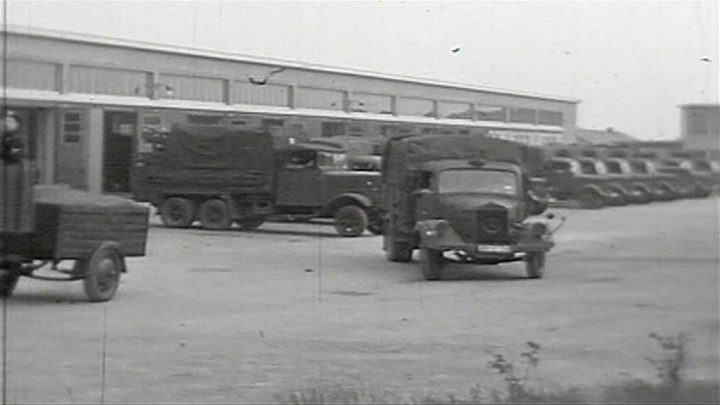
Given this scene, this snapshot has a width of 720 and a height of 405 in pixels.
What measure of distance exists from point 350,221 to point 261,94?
0.47 m

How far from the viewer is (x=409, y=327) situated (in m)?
4.29

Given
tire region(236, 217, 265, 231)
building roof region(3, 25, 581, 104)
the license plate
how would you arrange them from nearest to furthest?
the license plate → building roof region(3, 25, 581, 104) → tire region(236, 217, 265, 231)

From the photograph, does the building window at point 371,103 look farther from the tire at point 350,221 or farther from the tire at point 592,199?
the tire at point 592,199

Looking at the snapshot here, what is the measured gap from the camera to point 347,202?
14.0 feet

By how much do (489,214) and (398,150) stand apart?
0.34 meters

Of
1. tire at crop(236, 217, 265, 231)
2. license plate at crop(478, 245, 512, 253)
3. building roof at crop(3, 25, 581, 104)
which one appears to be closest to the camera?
license plate at crop(478, 245, 512, 253)

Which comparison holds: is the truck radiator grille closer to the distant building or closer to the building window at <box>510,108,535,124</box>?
the building window at <box>510,108,535,124</box>

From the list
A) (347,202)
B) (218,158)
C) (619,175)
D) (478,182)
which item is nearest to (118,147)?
(218,158)

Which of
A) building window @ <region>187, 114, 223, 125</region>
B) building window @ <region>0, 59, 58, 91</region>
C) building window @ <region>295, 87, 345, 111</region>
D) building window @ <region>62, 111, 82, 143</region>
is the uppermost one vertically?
building window @ <region>0, 59, 58, 91</region>

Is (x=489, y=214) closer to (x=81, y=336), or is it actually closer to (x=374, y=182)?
(x=374, y=182)

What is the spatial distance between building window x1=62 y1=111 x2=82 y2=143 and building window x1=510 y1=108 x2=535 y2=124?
1315mm

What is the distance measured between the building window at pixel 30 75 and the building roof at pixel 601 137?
161cm

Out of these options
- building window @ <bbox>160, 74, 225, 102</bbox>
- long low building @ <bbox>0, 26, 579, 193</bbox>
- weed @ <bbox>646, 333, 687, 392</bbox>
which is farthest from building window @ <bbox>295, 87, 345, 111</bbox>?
weed @ <bbox>646, 333, 687, 392</bbox>

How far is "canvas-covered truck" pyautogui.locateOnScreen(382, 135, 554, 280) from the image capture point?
4223 mm
